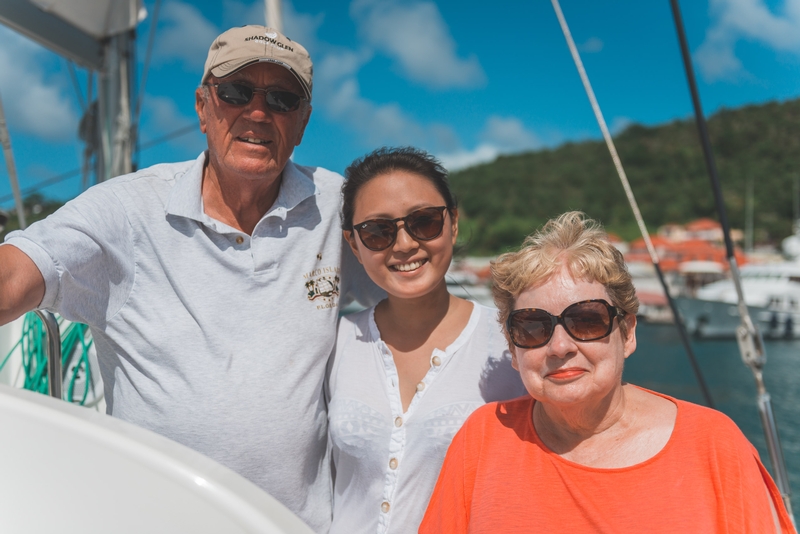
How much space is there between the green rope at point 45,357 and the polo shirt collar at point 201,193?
958mm

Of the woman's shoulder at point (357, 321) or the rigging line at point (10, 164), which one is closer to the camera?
the woman's shoulder at point (357, 321)

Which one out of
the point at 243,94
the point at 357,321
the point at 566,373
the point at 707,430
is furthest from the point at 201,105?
the point at 707,430

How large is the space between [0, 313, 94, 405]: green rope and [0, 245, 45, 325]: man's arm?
0.99 metres

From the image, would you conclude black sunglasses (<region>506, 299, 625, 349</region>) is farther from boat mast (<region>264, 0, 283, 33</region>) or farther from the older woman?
boat mast (<region>264, 0, 283, 33</region>)

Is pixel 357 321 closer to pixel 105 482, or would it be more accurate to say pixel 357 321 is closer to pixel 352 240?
pixel 352 240

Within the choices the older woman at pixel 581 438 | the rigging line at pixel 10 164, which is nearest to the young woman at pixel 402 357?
the older woman at pixel 581 438

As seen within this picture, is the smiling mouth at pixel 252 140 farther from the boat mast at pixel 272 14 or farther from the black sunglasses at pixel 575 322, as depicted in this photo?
the boat mast at pixel 272 14

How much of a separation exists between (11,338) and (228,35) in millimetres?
1905

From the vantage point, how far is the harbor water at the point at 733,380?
17.3 meters

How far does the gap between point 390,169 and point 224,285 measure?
1.85 feet

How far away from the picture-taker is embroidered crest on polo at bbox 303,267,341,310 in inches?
67.9

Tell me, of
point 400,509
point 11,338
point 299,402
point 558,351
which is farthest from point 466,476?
point 11,338

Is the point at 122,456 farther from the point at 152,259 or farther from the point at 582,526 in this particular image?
the point at 582,526

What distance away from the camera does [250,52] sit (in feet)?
5.46
